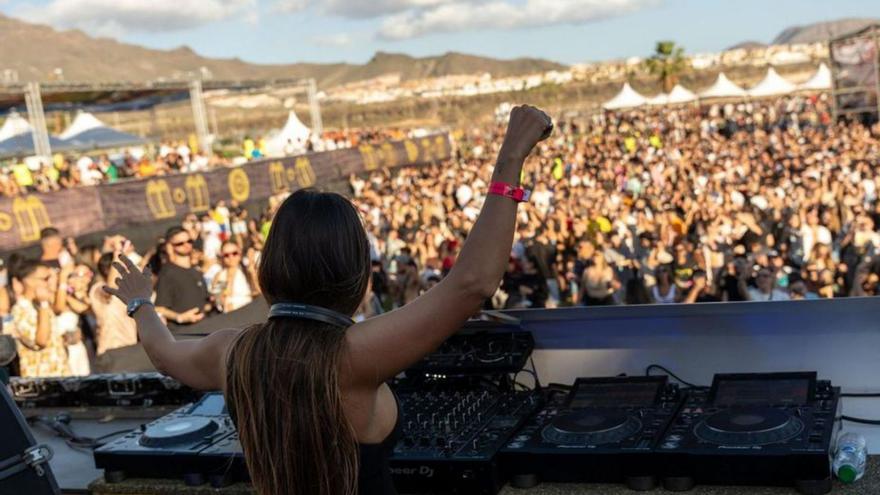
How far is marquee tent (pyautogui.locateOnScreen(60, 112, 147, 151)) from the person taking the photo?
2914cm

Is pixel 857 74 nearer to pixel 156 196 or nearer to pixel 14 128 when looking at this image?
pixel 156 196

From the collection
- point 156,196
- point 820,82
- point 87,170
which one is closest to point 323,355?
point 156,196

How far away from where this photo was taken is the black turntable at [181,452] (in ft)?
8.70

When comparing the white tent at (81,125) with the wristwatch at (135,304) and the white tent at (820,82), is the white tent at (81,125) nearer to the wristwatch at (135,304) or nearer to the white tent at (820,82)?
the white tent at (820,82)

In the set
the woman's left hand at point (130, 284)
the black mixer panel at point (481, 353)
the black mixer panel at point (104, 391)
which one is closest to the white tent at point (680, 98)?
the black mixer panel at point (104, 391)

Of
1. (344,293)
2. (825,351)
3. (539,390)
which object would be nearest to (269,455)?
(344,293)

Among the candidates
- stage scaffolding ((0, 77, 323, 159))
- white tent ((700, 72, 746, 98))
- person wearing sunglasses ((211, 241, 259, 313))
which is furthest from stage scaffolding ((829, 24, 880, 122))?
person wearing sunglasses ((211, 241, 259, 313))

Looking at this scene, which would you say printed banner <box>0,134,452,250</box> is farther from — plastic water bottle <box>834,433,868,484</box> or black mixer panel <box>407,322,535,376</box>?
plastic water bottle <box>834,433,868,484</box>

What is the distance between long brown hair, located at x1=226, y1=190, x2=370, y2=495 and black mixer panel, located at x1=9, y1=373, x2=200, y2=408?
1.93 meters

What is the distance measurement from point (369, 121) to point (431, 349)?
7464cm

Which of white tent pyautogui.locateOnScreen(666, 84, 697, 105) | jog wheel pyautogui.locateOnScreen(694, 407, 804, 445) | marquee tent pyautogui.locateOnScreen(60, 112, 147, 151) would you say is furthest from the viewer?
white tent pyautogui.locateOnScreen(666, 84, 697, 105)

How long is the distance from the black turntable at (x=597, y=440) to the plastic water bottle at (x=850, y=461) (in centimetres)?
39

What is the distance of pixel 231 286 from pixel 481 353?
6623 millimetres

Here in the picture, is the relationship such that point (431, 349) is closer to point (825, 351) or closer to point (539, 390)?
point (539, 390)
